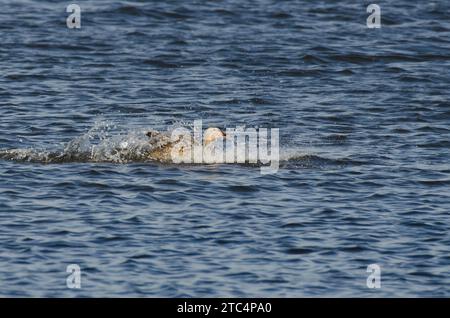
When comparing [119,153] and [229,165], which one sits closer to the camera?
[229,165]

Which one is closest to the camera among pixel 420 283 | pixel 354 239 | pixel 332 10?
pixel 420 283

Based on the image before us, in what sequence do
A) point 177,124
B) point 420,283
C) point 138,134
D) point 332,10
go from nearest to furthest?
1. point 420,283
2. point 138,134
3. point 177,124
4. point 332,10

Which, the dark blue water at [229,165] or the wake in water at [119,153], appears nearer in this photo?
the dark blue water at [229,165]

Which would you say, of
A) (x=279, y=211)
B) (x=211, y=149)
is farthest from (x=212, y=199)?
(x=211, y=149)

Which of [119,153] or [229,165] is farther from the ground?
[119,153]

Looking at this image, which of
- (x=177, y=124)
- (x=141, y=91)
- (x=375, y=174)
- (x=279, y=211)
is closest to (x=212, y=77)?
(x=141, y=91)

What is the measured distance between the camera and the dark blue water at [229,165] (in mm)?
12547

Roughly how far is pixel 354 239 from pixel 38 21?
16.3 meters

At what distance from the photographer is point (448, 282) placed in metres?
12.2

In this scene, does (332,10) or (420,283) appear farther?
(332,10)

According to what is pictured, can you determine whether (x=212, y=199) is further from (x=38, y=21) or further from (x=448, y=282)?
(x=38, y=21)

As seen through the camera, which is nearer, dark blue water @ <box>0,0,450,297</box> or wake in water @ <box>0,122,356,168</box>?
dark blue water @ <box>0,0,450,297</box>

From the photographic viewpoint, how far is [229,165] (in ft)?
55.9

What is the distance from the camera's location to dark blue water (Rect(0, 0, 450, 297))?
12.5 metres
